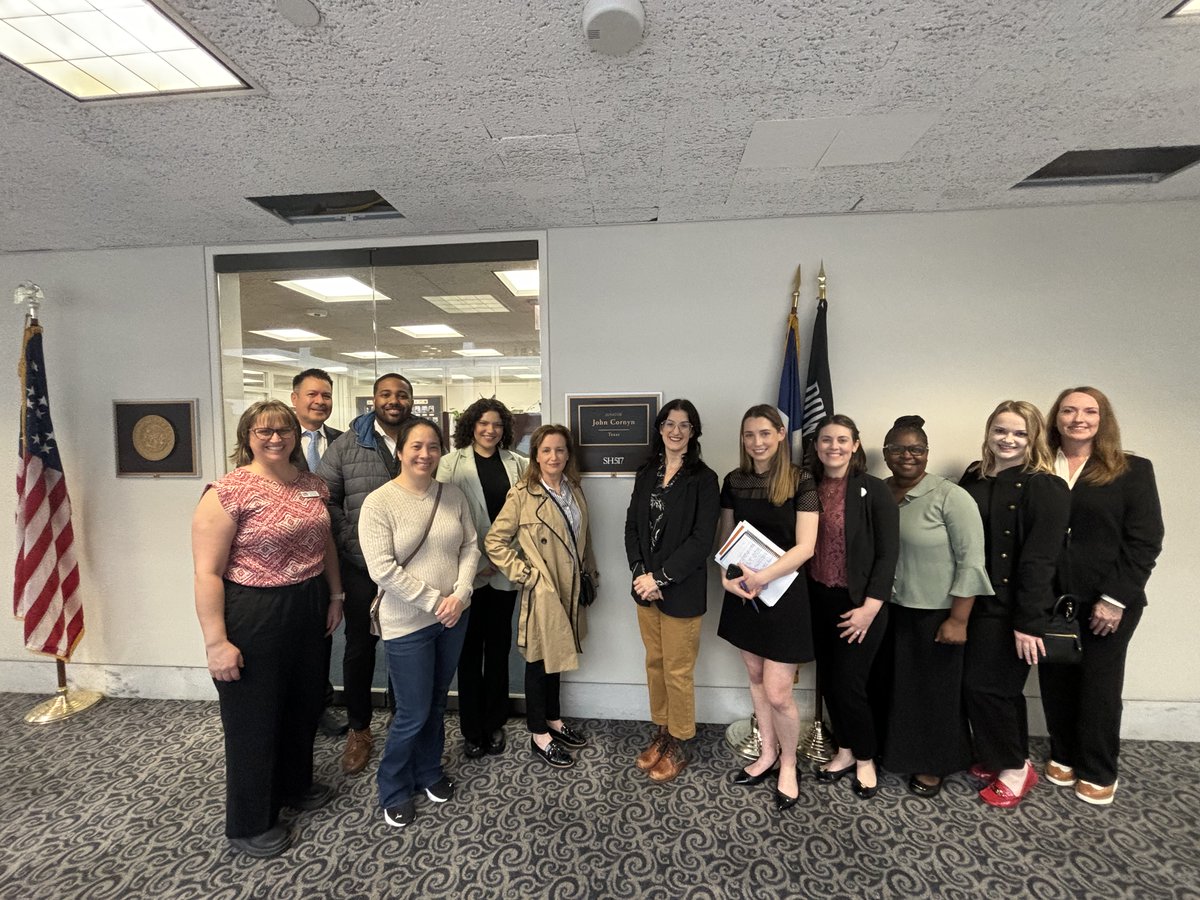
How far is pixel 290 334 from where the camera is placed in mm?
3029

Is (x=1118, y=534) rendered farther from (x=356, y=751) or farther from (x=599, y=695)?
(x=356, y=751)

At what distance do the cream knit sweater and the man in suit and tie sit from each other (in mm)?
937

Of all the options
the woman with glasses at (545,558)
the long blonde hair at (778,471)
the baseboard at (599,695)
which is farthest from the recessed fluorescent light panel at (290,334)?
the long blonde hair at (778,471)

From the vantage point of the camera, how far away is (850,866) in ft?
6.08

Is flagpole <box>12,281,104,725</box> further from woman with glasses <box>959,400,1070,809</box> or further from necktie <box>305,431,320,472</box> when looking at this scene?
woman with glasses <box>959,400,1070,809</box>

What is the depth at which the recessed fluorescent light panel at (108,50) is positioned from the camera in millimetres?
1297

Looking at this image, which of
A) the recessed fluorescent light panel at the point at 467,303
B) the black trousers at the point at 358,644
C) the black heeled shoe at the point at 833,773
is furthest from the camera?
Answer: the recessed fluorescent light panel at the point at 467,303

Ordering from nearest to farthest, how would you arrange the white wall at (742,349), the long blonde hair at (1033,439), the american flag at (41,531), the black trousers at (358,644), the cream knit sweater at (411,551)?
the cream knit sweater at (411,551), the long blonde hair at (1033,439), the black trousers at (358,644), the white wall at (742,349), the american flag at (41,531)

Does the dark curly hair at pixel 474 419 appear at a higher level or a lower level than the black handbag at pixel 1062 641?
higher

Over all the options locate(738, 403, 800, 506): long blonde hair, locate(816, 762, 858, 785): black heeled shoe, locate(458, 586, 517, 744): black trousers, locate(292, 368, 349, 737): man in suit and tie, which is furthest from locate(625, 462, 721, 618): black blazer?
locate(292, 368, 349, 737): man in suit and tie

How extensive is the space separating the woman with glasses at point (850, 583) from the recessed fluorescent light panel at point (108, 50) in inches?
107

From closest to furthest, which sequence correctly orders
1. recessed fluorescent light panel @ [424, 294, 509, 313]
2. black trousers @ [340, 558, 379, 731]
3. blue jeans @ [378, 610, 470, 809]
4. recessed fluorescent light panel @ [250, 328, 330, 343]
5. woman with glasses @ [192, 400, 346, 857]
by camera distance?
woman with glasses @ [192, 400, 346, 857] < blue jeans @ [378, 610, 470, 809] < black trousers @ [340, 558, 379, 731] < recessed fluorescent light panel @ [424, 294, 509, 313] < recessed fluorescent light panel @ [250, 328, 330, 343]

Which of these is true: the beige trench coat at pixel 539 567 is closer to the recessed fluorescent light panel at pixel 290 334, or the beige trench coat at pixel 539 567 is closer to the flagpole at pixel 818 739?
the flagpole at pixel 818 739

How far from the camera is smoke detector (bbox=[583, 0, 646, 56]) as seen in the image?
122 cm
